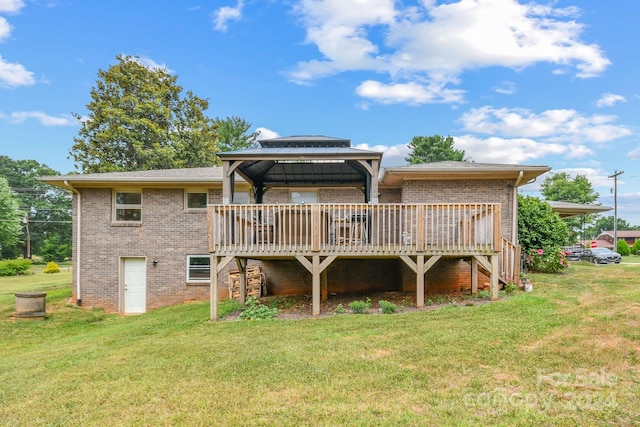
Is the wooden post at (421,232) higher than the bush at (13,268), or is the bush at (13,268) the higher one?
the wooden post at (421,232)

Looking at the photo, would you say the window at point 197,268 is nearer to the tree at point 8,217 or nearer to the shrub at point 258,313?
the shrub at point 258,313

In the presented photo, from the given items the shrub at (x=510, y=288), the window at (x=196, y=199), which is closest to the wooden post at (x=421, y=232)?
the shrub at (x=510, y=288)

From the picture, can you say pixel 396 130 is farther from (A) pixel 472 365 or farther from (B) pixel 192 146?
(A) pixel 472 365

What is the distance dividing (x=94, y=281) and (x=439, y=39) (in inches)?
585

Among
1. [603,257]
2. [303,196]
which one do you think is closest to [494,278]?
[303,196]

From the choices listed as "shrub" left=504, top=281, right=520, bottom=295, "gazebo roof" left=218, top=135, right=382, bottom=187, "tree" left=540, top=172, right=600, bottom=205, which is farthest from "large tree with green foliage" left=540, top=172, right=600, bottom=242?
"gazebo roof" left=218, top=135, right=382, bottom=187

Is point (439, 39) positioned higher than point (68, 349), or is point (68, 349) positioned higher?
point (439, 39)

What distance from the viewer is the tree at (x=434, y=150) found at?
42094 mm

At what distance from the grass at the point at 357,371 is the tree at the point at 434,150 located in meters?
35.6

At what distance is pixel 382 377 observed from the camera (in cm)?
464

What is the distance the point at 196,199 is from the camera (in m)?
12.1

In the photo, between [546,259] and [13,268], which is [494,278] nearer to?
[546,259]

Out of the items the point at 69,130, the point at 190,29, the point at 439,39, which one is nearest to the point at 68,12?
the point at 190,29

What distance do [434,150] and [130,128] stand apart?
29.9 m
